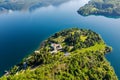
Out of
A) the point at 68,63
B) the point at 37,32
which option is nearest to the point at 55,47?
the point at 68,63

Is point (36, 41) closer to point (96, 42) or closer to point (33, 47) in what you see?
point (33, 47)

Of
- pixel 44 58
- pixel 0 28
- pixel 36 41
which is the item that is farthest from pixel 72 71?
pixel 0 28

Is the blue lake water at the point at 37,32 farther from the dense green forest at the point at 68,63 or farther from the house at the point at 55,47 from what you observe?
the house at the point at 55,47

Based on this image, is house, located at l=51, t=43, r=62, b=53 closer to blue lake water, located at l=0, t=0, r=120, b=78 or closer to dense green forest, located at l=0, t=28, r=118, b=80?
dense green forest, located at l=0, t=28, r=118, b=80

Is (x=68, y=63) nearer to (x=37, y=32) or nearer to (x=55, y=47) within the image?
(x=55, y=47)

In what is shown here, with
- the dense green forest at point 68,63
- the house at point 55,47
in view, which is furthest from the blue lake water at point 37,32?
the house at point 55,47

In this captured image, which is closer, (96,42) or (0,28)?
(96,42)
